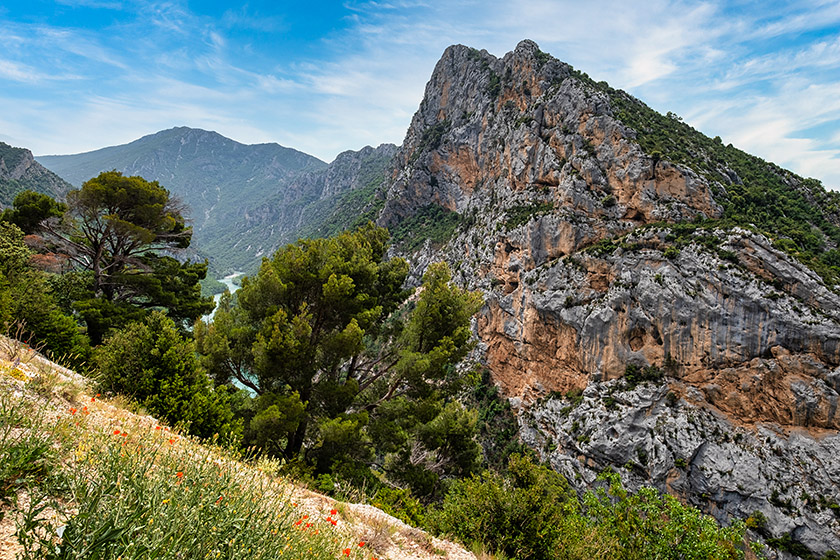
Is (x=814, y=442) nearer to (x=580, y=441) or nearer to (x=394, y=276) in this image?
(x=580, y=441)

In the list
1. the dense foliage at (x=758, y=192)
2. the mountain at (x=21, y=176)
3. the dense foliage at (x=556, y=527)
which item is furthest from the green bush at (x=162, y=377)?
the mountain at (x=21, y=176)

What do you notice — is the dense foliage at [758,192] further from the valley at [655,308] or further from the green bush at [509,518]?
the green bush at [509,518]

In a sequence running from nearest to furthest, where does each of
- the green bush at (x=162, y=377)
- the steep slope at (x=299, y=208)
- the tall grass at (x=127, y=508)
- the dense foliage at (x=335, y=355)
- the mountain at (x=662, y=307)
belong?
the tall grass at (x=127, y=508)
the green bush at (x=162, y=377)
the dense foliage at (x=335, y=355)
the mountain at (x=662, y=307)
the steep slope at (x=299, y=208)

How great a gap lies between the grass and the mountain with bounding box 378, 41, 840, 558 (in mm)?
26134

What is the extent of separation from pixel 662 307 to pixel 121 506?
30.5 meters

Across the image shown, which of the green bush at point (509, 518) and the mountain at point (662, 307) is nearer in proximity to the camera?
the green bush at point (509, 518)

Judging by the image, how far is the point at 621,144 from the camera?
1249 inches

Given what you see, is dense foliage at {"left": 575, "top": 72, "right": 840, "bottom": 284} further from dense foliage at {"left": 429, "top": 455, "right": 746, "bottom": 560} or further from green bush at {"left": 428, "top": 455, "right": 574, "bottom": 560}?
green bush at {"left": 428, "top": 455, "right": 574, "bottom": 560}

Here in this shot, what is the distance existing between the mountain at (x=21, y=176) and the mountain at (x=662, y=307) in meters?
68.8

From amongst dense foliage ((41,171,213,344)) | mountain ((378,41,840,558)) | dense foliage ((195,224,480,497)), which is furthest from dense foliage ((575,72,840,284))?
dense foliage ((41,171,213,344))

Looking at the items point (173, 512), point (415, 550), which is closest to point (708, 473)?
point (415, 550)

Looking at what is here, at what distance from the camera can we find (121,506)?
186 centimetres

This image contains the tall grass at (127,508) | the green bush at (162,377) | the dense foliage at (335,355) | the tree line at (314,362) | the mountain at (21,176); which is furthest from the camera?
the mountain at (21,176)

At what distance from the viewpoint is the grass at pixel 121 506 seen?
1.68 m
